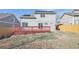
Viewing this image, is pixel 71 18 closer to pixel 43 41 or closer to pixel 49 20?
pixel 49 20

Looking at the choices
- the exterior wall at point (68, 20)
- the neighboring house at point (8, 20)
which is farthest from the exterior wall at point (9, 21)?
the exterior wall at point (68, 20)

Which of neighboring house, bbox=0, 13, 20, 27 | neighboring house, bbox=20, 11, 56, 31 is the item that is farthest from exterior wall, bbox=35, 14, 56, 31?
neighboring house, bbox=0, 13, 20, 27

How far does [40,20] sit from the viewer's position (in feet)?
4.97

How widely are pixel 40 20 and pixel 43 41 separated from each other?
19 centimetres

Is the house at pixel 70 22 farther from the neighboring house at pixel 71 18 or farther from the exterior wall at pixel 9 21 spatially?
the exterior wall at pixel 9 21

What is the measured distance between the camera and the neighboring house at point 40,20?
4.96 ft

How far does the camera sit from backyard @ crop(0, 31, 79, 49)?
150cm

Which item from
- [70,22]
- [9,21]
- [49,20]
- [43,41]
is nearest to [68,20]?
[70,22]

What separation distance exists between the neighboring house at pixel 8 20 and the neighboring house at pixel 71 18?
418 mm
